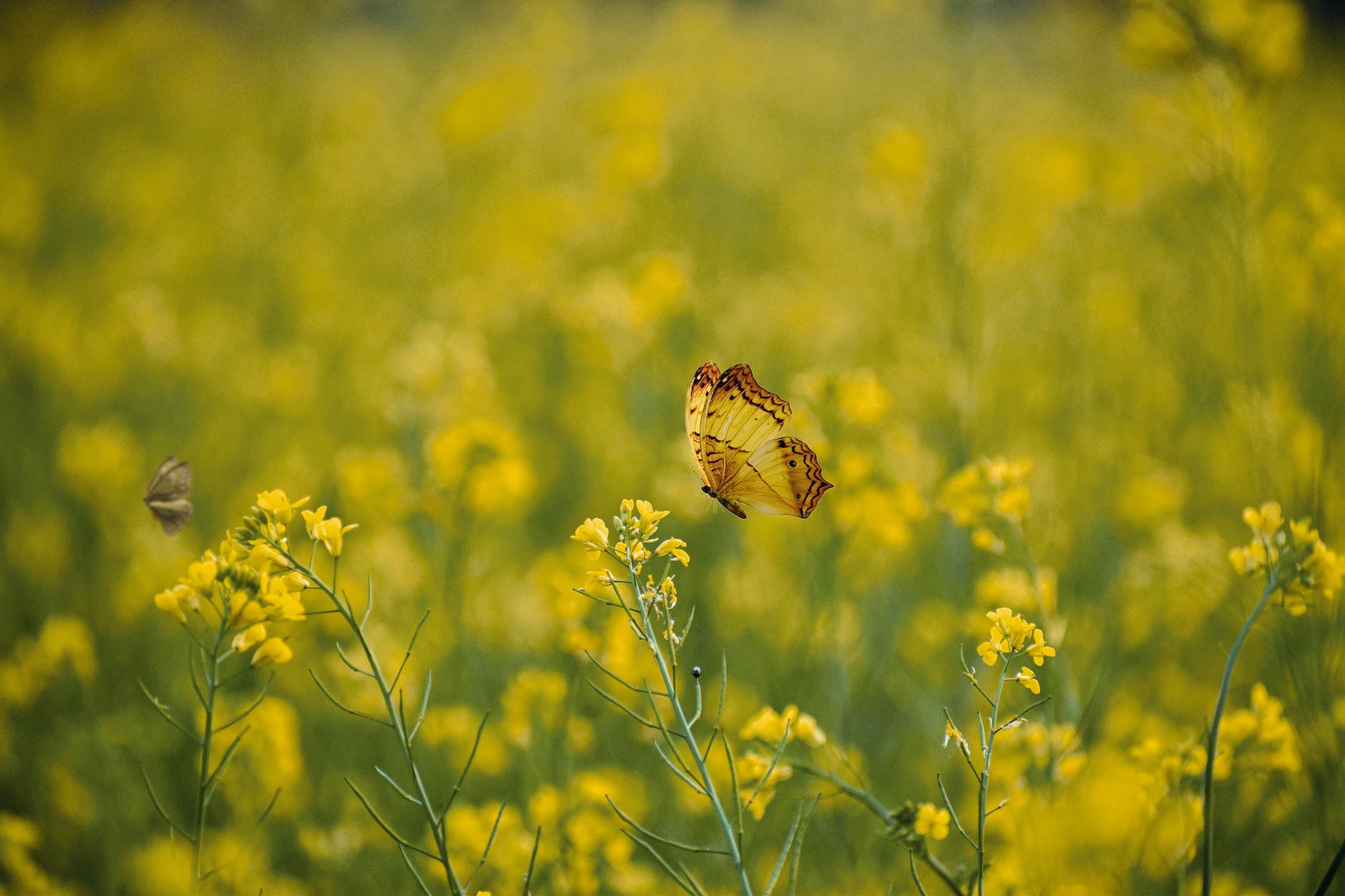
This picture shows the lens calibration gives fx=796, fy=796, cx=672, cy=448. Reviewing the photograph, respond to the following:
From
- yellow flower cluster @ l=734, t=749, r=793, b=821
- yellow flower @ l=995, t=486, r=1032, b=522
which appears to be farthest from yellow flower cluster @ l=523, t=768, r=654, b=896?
yellow flower @ l=995, t=486, r=1032, b=522

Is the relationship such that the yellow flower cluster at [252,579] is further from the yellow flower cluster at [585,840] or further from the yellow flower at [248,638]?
the yellow flower cluster at [585,840]

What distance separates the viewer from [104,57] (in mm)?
7930

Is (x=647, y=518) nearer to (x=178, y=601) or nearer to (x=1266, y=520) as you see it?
(x=178, y=601)

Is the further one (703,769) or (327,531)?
(327,531)

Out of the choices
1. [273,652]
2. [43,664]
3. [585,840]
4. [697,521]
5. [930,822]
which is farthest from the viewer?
[697,521]

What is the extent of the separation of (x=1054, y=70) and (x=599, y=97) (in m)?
6.02

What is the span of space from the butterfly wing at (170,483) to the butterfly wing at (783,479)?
103 centimetres

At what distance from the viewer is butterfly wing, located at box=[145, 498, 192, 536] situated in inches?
57.8

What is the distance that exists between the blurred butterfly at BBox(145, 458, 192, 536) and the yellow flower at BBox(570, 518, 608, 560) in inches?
30.5

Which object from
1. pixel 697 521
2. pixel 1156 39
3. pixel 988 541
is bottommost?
pixel 697 521

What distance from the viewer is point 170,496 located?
1.52 m

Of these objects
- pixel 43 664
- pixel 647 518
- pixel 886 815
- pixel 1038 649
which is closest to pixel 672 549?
pixel 647 518

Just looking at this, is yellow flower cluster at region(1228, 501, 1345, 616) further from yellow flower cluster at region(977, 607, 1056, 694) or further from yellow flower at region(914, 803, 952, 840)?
yellow flower at region(914, 803, 952, 840)

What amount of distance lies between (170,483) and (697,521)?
77.8 inches
